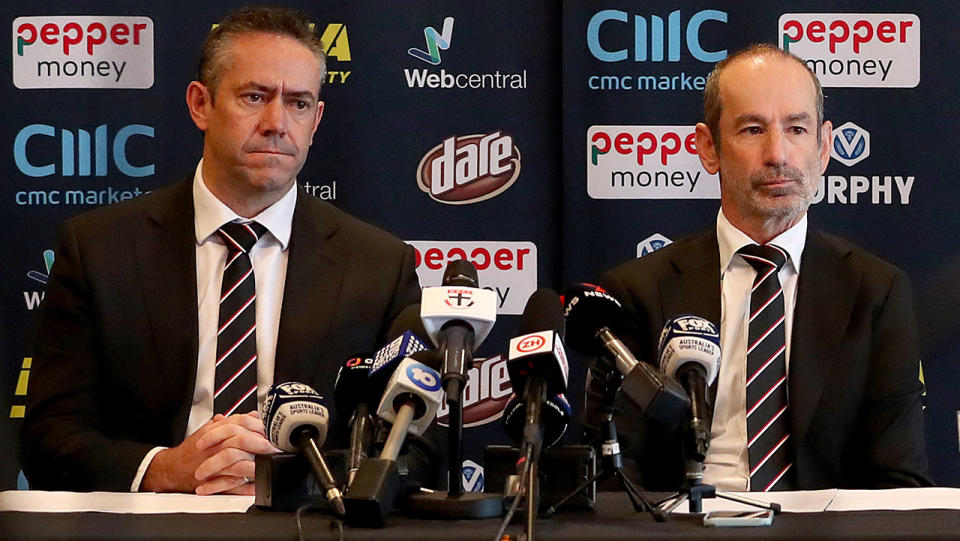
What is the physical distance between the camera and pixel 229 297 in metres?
2.85

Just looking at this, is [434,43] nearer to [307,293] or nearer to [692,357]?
[307,293]

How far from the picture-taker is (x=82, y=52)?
3855mm

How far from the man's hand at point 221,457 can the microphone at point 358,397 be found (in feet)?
1.00

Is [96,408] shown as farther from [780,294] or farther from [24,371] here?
[780,294]

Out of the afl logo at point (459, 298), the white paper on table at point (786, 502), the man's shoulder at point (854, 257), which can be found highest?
the man's shoulder at point (854, 257)

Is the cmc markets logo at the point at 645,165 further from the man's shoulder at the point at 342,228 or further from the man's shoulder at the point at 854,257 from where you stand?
the man's shoulder at the point at 342,228

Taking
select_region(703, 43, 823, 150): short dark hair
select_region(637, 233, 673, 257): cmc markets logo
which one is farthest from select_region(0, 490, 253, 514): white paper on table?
select_region(637, 233, 673, 257): cmc markets logo

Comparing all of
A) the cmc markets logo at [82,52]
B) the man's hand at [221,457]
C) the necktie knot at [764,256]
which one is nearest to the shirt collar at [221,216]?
the man's hand at [221,457]

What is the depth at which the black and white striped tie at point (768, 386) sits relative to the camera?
2.77m

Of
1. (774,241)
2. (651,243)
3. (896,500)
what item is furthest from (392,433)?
(651,243)

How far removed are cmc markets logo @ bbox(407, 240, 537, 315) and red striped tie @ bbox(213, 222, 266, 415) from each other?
3.27ft

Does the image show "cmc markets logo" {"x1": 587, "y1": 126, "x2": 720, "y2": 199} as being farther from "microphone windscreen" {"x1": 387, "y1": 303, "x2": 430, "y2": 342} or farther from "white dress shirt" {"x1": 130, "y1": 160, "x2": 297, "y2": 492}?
"microphone windscreen" {"x1": 387, "y1": 303, "x2": 430, "y2": 342}

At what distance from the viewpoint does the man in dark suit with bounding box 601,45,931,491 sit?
2.77m

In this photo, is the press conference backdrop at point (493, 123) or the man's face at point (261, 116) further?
the press conference backdrop at point (493, 123)
